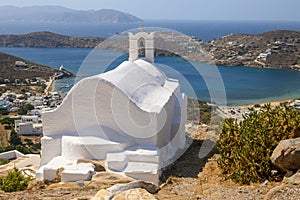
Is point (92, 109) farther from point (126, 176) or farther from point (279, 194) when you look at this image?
point (279, 194)

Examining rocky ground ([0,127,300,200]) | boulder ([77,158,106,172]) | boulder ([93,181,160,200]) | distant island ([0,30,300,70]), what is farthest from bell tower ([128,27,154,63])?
distant island ([0,30,300,70])

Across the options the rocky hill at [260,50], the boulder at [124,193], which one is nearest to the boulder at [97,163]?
the boulder at [124,193]

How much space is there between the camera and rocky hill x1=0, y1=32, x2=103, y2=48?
380 feet

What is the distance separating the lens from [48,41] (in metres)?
122

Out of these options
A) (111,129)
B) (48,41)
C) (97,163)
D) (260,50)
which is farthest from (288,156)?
(48,41)

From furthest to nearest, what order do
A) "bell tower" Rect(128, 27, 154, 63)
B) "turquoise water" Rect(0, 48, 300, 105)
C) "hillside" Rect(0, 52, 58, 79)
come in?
"hillside" Rect(0, 52, 58, 79), "turquoise water" Rect(0, 48, 300, 105), "bell tower" Rect(128, 27, 154, 63)

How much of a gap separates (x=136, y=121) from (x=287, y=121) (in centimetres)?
462

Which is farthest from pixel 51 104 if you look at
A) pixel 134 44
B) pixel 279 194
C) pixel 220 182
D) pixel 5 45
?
pixel 5 45

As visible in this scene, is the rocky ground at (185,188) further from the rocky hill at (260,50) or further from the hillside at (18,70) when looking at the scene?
the rocky hill at (260,50)

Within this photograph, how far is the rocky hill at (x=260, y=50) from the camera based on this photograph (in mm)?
77213

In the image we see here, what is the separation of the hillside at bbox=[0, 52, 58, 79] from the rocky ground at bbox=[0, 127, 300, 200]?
57.7 m

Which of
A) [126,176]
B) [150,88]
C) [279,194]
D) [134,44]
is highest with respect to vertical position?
[134,44]

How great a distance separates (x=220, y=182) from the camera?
33.2 ft

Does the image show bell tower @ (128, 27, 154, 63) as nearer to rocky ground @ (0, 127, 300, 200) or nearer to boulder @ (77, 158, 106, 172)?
rocky ground @ (0, 127, 300, 200)
